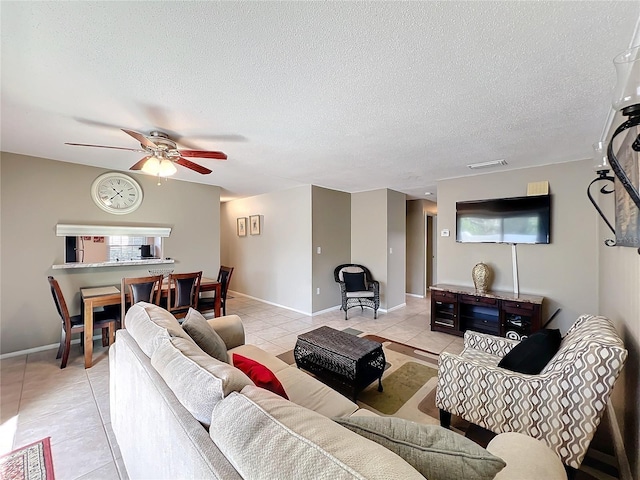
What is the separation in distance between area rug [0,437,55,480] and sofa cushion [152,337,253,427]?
1159 mm

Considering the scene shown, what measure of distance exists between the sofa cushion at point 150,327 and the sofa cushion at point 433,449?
1.09 meters

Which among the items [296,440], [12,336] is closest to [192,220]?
[12,336]

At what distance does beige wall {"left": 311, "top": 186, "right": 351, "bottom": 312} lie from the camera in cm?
491

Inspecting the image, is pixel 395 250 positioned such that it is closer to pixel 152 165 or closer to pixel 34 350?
pixel 152 165

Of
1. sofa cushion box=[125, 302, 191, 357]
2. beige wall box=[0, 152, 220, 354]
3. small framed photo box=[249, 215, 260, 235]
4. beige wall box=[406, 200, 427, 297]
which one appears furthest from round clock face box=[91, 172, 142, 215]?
beige wall box=[406, 200, 427, 297]

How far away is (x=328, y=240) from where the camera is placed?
5.17 metres

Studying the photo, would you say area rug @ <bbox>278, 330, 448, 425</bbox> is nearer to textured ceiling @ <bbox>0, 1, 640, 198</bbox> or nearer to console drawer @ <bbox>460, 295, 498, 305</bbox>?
console drawer @ <bbox>460, 295, 498, 305</bbox>

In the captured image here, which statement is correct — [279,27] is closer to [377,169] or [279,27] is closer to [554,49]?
[554,49]

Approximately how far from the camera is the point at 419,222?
6508 mm

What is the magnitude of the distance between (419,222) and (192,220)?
5006mm

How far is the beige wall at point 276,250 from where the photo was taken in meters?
4.96

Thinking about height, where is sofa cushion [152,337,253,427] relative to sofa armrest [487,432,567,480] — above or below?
above

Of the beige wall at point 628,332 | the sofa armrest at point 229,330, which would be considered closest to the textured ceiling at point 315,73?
the beige wall at point 628,332

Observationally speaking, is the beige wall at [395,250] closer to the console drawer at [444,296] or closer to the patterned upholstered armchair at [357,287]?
the patterned upholstered armchair at [357,287]
